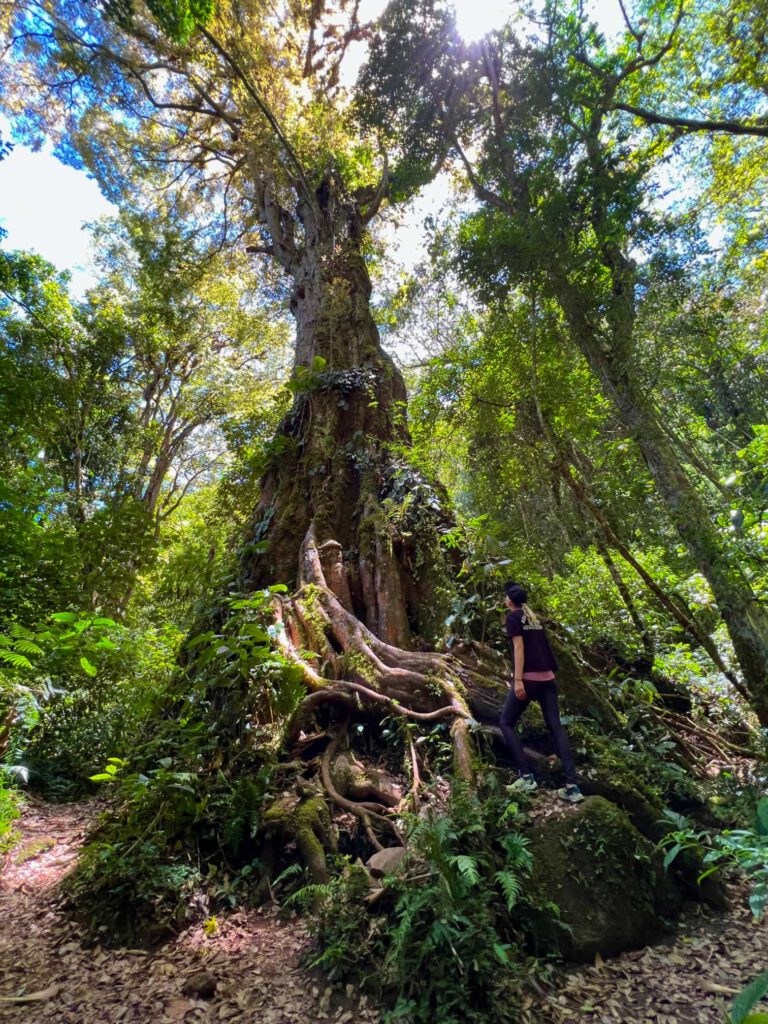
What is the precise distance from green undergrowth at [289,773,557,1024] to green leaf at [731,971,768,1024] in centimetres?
122

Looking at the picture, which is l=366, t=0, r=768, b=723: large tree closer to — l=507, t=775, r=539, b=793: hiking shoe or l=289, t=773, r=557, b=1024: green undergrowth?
l=507, t=775, r=539, b=793: hiking shoe

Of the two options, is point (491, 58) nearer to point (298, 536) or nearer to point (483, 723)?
point (298, 536)

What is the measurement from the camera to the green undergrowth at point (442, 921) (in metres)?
2.13

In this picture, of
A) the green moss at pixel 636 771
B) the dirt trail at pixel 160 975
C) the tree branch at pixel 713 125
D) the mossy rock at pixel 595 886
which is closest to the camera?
the dirt trail at pixel 160 975

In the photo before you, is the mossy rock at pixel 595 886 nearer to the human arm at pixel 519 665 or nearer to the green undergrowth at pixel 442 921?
the green undergrowth at pixel 442 921

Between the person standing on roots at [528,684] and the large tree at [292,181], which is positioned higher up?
the large tree at [292,181]

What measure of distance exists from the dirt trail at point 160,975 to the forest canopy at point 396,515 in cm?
15

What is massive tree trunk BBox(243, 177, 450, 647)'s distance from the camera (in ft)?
17.6

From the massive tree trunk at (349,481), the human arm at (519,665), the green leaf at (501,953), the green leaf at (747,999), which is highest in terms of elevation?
the massive tree trunk at (349,481)

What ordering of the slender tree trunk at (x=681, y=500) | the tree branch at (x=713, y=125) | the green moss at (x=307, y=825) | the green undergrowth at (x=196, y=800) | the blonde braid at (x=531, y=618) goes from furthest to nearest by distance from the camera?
the tree branch at (x=713, y=125) → the slender tree trunk at (x=681, y=500) → the blonde braid at (x=531, y=618) → the green moss at (x=307, y=825) → the green undergrowth at (x=196, y=800)

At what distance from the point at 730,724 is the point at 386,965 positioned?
447 centimetres

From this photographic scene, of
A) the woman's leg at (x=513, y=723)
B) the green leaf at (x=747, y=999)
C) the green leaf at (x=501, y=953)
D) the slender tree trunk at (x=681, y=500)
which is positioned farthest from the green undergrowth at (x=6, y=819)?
the slender tree trunk at (x=681, y=500)

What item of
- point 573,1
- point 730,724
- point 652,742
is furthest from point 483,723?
point 573,1

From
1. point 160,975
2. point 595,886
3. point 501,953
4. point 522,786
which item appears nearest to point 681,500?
point 522,786
